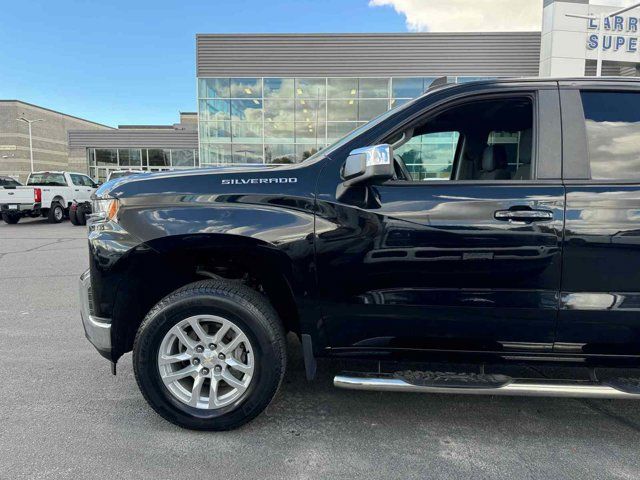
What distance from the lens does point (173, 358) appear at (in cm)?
273

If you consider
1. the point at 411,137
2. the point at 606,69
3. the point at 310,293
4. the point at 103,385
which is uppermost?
the point at 606,69

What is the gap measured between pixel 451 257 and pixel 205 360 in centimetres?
157

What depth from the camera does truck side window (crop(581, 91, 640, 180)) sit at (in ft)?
8.61

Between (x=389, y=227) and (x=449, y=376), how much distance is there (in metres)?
0.95

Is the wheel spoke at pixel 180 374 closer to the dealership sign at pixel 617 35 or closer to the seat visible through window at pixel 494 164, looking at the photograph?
the seat visible through window at pixel 494 164

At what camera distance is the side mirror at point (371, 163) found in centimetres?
245

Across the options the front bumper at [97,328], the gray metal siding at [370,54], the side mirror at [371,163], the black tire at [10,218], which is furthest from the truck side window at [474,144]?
the gray metal siding at [370,54]

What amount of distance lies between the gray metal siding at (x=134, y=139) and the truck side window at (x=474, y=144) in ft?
110

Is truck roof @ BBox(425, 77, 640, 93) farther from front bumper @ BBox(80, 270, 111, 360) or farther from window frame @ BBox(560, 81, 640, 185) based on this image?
front bumper @ BBox(80, 270, 111, 360)

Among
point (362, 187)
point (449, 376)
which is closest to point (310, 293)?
point (362, 187)

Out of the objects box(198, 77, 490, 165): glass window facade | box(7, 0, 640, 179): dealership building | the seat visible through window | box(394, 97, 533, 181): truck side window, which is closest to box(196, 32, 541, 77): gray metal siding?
box(7, 0, 640, 179): dealership building

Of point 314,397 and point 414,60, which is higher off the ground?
point 414,60

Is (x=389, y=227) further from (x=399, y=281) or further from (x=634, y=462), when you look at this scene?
(x=634, y=462)

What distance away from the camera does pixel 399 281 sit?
8.51 ft
